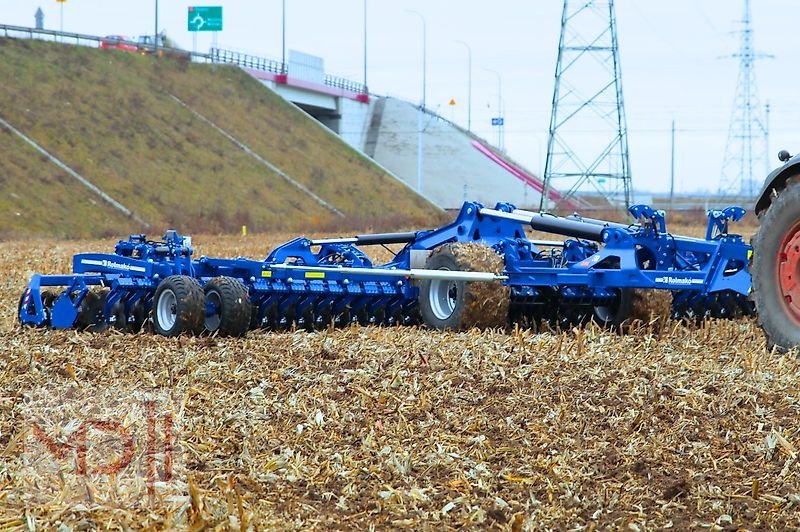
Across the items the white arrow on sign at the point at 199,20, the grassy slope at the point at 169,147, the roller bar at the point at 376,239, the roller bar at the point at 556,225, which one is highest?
the white arrow on sign at the point at 199,20

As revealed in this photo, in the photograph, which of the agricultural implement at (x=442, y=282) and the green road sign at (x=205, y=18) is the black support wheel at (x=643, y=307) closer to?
the agricultural implement at (x=442, y=282)

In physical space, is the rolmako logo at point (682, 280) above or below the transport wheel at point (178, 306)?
above

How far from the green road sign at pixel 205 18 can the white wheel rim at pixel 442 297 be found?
6174cm

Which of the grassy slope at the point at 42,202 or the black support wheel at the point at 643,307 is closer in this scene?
the black support wheel at the point at 643,307

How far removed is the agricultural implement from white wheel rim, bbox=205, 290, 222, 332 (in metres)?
0.01

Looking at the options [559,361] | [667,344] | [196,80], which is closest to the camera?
[559,361]

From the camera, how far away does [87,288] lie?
1161 cm

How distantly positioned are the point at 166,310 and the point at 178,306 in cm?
46

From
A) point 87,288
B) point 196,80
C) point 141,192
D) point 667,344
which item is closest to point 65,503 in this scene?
point 667,344

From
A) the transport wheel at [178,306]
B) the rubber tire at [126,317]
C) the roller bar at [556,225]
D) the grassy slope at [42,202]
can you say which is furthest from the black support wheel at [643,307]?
the grassy slope at [42,202]

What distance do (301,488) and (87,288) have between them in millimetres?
6867

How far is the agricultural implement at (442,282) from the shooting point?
34.4 feet

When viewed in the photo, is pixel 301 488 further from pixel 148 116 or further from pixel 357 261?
pixel 148 116

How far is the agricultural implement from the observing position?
10.5 meters
